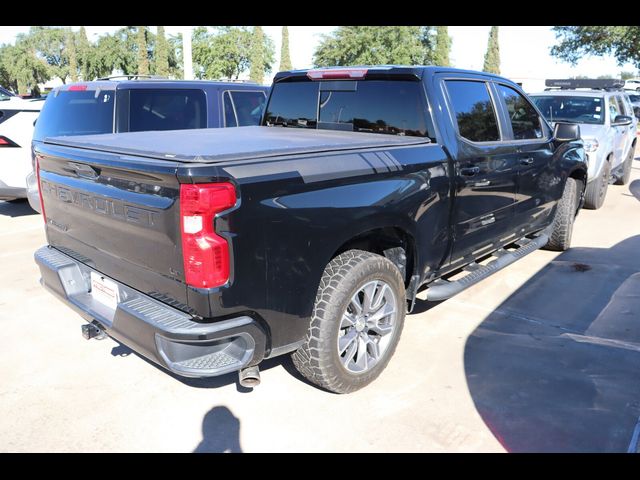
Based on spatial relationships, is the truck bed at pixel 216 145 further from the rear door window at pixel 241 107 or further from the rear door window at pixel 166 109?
the rear door window at pixel 241 107

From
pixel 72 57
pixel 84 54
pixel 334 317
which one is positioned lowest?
pixel 334 317

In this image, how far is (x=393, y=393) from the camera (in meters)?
3.25

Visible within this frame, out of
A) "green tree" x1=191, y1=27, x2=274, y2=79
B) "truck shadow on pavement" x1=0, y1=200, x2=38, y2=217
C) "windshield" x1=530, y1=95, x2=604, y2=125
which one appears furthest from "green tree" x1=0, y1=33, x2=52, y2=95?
"windshield" x1=530, y1=95, x2=604, y2=125

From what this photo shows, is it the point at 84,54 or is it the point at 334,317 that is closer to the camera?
the point at 334,317

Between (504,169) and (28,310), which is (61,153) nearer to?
(28,310)

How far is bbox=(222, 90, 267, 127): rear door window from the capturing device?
6448 millimetres

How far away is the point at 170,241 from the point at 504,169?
2899 mm

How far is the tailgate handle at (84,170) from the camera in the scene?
2838mm

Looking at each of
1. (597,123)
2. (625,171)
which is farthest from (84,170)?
(625,171)

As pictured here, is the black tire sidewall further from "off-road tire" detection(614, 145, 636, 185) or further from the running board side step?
"off-road tire" detection(614, 145, 636, 185)

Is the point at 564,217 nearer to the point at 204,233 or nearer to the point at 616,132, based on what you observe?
the point at 616,132

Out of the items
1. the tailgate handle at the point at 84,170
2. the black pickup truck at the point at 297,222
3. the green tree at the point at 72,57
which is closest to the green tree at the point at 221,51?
the green tree at the point at 72,57

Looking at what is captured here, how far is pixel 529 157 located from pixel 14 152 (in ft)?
21.1
